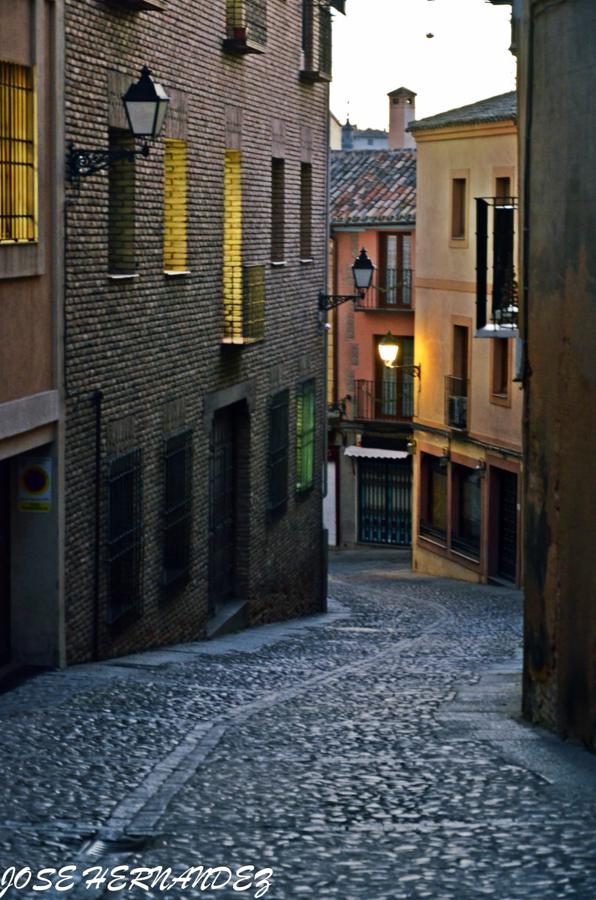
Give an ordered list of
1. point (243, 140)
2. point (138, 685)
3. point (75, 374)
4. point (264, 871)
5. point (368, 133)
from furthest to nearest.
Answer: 1. point (368, 133)
2. point (243, 140)
3. point (75, 374)
4. point (138, 685)
5. point (264, 871)

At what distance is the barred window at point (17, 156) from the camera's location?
12.3 meters

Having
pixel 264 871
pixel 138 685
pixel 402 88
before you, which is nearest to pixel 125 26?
pixel 138 685

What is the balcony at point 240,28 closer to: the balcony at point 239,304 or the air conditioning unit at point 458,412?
the balcony at point 239,304

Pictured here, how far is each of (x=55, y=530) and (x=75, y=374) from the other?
52.0 inches

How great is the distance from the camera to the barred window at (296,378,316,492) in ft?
77.6

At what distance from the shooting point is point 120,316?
1504 centimetres

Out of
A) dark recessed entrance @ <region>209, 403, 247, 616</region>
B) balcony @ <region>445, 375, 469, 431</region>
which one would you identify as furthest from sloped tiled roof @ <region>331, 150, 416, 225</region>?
dark recessed entrance @ <region>209, 403, 247, 616</region>

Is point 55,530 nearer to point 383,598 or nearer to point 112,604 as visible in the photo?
point 112,604

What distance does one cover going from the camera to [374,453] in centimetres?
4244

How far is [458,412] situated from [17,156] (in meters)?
21.6

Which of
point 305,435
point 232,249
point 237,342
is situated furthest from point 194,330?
point 305,435

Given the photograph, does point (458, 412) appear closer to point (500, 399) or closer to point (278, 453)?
point (500, 399)

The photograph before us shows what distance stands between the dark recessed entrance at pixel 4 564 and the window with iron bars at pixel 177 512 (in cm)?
329

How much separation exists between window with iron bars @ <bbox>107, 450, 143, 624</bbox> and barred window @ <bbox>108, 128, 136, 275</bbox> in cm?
171
